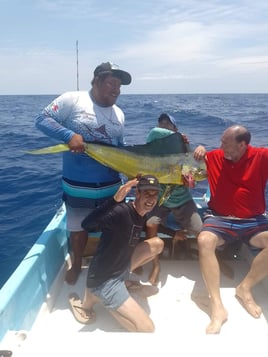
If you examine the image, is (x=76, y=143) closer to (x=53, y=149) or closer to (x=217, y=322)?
(x=53, y=149)

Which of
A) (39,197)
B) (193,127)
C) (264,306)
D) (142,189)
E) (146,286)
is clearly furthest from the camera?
(193,127)

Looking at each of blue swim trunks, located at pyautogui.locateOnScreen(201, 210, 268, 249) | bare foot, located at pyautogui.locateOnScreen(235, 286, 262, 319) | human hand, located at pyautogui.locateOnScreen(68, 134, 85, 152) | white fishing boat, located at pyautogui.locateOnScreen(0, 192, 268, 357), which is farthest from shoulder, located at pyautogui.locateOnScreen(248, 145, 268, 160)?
human hand, located at pyautogui.locateOnScreen(68, 134, 85, 152)

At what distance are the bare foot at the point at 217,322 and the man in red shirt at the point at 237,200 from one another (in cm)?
30

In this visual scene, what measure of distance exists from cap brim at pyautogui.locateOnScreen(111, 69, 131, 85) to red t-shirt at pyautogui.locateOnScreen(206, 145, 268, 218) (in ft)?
3.54

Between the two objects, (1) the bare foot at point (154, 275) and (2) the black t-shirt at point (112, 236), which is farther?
(1) the bare foot at point (154, 275)

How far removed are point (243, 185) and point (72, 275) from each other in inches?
62.1

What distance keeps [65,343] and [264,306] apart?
160 cm

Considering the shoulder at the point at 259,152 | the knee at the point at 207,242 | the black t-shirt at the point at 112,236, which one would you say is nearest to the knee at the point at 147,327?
the black t-shirt at the point at 112,236

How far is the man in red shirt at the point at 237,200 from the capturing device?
8.91ft

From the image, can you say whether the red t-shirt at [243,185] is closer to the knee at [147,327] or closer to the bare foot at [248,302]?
the bare foot at [248,302]

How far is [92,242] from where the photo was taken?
324 cm

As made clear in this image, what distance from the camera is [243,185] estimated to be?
296cm

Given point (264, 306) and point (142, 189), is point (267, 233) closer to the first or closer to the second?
point (264, 306)

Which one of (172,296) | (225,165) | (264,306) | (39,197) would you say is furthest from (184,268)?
(39,197)
